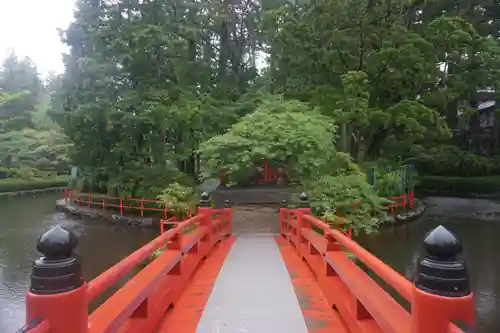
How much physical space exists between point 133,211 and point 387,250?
11.1 metres

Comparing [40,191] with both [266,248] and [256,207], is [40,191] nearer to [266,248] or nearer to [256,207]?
[256,207]

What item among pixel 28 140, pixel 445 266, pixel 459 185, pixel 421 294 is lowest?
pixel 459 185

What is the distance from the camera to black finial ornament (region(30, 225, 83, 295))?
1.92 metres

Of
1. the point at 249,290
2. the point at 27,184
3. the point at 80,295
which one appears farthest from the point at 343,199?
the point at 27,184

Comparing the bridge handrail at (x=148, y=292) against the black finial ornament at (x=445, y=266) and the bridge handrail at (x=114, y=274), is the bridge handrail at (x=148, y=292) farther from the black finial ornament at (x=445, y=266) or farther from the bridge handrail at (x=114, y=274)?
the black finial ornament at (x=445, y=266)

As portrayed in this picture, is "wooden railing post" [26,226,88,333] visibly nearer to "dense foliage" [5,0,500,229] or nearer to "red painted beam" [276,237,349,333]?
"red painted beam" [276,237,349,333]

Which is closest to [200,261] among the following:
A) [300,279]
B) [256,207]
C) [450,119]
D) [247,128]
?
[300,279]

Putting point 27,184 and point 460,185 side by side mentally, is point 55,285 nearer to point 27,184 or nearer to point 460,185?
point 460,185

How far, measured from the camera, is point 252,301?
458 cm

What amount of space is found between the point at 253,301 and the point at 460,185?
1062 inches

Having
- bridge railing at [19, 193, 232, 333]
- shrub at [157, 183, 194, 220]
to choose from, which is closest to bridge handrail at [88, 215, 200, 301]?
bridge railing at [19, 193, 232, 333]

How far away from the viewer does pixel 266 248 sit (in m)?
8.39

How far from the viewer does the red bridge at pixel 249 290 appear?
1942 mm

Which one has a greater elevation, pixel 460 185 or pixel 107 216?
pixel 460 185
